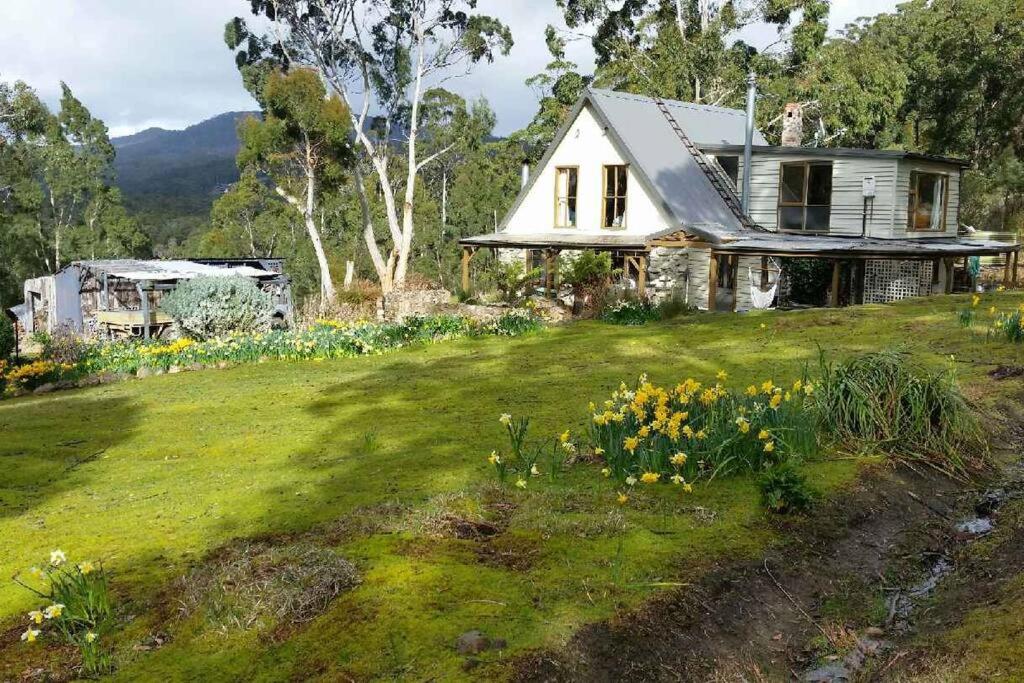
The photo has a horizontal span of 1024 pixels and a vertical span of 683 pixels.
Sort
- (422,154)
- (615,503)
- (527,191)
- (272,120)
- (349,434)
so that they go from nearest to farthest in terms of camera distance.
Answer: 1. (615,503)
2. (349,434)
3. (527,191)
4. (272,120)
5. (422,154)

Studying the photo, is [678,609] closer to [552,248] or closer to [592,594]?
[592,594]

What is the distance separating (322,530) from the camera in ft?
18.4

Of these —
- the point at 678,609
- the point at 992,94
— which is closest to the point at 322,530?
the point at 678,609

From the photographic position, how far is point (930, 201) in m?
27.5

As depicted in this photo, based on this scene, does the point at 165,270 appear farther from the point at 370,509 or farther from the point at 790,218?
the point at 370,509

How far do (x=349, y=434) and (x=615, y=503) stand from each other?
370 centimetres

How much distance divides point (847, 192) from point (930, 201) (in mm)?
3646

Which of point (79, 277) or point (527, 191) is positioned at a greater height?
point (527, 191)

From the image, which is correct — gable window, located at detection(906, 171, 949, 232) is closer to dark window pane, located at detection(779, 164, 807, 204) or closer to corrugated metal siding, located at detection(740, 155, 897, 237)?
corrugated metal siding, located at detection(740, 155, 897, 237)

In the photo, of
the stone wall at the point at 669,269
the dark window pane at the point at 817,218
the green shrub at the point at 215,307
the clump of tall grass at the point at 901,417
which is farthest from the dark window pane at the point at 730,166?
the clump of tall grass at the point at 901,417

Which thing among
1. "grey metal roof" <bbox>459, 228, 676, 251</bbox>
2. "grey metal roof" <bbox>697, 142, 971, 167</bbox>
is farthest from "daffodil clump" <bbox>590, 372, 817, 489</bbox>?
"grey metal roof" <bbox>697, 142, 971, 167</bbox>

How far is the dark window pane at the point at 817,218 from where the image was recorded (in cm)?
2650

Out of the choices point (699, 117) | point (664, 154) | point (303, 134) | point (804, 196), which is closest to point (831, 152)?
point (804, 196)

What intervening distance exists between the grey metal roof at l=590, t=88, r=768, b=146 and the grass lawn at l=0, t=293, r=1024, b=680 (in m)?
18.5
